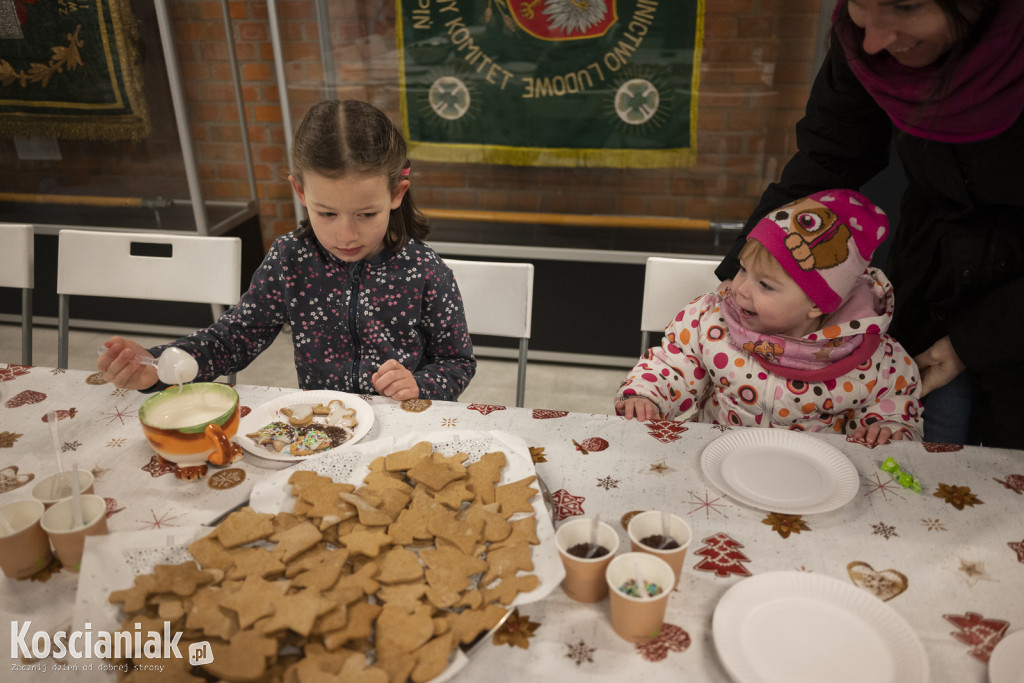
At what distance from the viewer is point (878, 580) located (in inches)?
31.9

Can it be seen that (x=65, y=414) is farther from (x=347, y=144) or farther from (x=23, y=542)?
(x=347, y=144)

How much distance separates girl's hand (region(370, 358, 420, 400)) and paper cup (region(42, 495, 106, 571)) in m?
0.44

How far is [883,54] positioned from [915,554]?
0.83 m

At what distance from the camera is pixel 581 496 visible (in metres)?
0.95

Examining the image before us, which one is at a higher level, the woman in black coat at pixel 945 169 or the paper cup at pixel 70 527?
the woman in black coat at pixel 945 169

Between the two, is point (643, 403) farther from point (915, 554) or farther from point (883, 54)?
point (883, 54)

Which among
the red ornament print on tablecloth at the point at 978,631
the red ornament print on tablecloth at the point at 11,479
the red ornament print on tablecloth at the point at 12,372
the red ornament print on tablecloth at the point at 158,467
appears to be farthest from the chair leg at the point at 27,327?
the red ornament print on tablecloth at the point at 978,631

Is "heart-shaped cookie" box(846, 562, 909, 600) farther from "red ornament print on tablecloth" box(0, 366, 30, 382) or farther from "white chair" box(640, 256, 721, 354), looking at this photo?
"red ornament print on tablecloth" box(0, 366, 30, 382)

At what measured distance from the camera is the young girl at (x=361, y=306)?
1.29 meters

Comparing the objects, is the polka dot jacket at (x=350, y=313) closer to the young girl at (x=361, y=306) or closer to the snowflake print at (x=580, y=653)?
the young girl at (x=361, y=306)

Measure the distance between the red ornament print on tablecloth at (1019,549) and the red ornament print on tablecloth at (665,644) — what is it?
443 mm

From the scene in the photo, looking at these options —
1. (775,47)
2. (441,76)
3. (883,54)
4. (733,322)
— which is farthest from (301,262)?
(775,47)

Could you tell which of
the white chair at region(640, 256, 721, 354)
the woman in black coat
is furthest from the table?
the white chair at region(640, 256, 721, 354)

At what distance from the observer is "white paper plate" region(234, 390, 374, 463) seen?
1.02 meters
